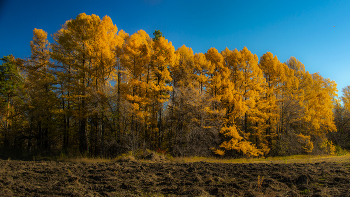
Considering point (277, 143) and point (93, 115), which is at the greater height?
point (93, 115)

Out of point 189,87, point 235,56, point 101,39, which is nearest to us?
point 101,39

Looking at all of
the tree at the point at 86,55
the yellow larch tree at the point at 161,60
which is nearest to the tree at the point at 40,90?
the tree at the point at 86,55

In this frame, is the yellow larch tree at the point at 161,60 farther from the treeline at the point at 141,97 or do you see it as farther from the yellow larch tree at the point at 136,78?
the yellow larch tree at the point at 136,78

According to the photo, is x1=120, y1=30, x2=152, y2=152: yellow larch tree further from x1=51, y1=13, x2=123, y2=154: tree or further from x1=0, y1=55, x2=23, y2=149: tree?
x1=0, y1=55, x2=23, y2=149: tree

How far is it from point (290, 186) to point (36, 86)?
780 inches

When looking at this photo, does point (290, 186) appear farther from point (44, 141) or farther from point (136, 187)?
point (44, 141)

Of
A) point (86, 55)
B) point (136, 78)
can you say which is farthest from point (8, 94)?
point (136, 78)

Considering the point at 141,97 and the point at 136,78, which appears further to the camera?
the point at 136,78

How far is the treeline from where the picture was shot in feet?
48.1

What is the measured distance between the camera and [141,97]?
51.8 ft

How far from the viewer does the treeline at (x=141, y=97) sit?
14.7 m

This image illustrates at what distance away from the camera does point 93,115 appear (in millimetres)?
15281

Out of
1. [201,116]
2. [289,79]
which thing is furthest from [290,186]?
[289,79]

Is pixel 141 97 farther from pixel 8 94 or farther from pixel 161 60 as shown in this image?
pixel 8 94
